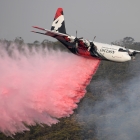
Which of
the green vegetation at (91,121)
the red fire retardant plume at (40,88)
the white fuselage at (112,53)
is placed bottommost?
the green vegetation at (91,121)

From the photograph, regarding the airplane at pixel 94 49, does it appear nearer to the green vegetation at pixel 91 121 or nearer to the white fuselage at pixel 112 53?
the white fuselage at pixel 112 53

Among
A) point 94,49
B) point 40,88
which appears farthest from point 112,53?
point 40,88

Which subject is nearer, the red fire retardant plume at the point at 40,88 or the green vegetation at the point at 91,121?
the red fire retardant plume at the point at 40,88

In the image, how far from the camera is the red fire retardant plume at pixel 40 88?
45.6 meters

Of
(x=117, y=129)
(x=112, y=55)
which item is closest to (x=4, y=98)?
(x=112, y=55)

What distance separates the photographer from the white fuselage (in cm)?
4421

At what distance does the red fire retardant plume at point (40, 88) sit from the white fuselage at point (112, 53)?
5.74ft

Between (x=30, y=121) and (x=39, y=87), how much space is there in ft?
10.0

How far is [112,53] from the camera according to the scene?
44688 mm

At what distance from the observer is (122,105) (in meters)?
64.4

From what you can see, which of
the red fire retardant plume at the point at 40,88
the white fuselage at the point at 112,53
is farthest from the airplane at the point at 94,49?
the red fire retardant plume at the point at 40,88

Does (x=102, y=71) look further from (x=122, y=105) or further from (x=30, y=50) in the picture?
(x=30, y=50)

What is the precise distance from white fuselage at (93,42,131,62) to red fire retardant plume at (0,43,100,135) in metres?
1.75

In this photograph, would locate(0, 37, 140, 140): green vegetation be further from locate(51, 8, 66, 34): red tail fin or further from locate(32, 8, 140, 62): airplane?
locate(32, 8, 140, 62): airplane
